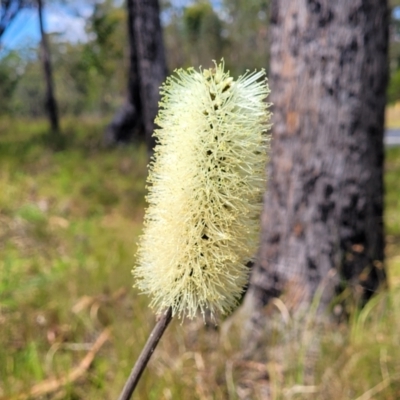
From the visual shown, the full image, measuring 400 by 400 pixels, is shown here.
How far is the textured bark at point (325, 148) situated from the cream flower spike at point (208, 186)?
5.95ft

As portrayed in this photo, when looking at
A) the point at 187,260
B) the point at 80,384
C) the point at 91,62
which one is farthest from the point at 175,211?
the point at 91,62

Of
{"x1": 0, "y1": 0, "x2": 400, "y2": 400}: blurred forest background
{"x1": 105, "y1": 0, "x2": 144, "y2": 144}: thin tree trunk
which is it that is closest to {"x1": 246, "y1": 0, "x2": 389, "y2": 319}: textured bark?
{"x1": 0, "y1": 0, "x2": 400, "y2": 400}: blurred forest background

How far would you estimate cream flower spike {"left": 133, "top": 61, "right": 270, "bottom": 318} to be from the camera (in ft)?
3.05

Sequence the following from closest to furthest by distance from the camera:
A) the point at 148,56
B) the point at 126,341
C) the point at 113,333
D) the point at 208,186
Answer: the point at 208,186
the point at 126,341
the point at 113,333
the point at 148,56

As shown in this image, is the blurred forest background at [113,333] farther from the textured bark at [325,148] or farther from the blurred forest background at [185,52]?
the blurred forest background at [185,52]

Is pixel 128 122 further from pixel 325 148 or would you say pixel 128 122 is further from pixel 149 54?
pixel 325 148

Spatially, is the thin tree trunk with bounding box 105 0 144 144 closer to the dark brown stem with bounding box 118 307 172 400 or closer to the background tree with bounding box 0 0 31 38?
the background tree with bounding box 0 0 31 38

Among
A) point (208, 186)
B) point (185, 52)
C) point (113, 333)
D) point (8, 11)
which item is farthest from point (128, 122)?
point (185, 52)

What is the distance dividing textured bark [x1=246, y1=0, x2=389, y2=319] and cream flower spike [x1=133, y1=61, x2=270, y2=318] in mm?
1813

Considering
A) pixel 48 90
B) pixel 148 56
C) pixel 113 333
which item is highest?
pixel 48 90

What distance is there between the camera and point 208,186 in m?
0.92

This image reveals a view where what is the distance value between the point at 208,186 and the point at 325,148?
1.98 metres

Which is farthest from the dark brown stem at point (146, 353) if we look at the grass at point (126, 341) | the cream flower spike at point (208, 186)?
the grass at point (126, 341)

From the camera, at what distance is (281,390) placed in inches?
95.3
